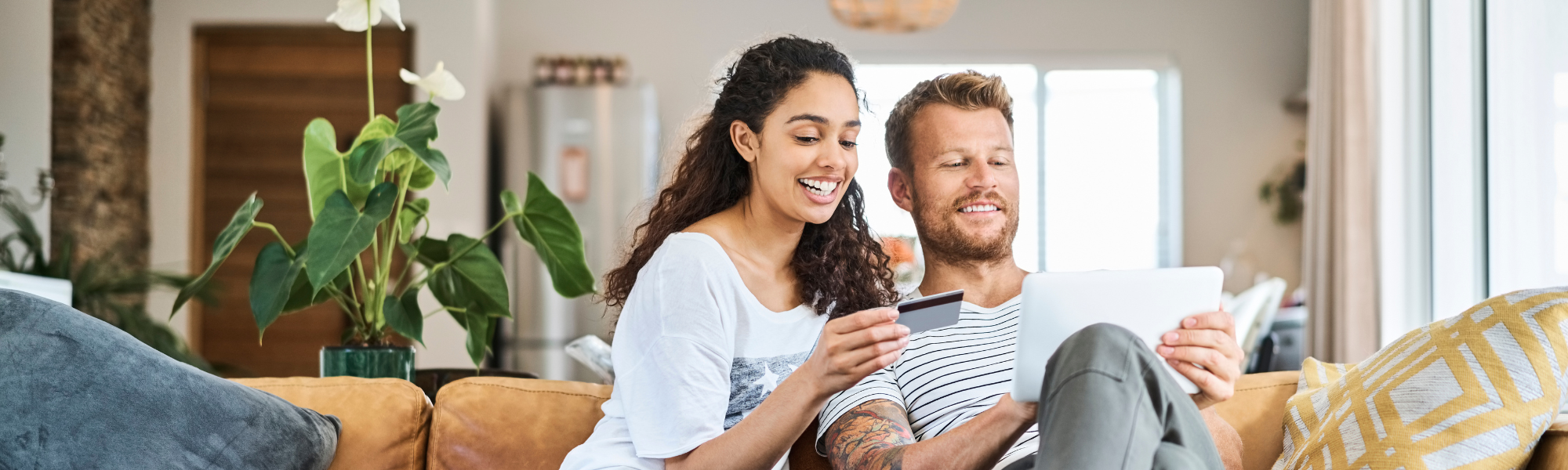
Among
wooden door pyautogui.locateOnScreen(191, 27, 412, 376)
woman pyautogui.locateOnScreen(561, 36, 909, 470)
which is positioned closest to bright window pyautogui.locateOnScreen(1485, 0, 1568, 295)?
woman pyautogui.locateOnScreen(561, 36, 909, 470)

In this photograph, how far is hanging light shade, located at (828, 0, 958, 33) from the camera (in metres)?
3.81

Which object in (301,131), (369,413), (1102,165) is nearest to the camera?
(369,413)

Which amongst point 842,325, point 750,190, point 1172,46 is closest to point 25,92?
point 750,190

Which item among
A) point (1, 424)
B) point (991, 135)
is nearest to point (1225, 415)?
point (991, 135)

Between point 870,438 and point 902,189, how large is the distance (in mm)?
496

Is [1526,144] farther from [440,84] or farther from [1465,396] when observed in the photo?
[440,84]

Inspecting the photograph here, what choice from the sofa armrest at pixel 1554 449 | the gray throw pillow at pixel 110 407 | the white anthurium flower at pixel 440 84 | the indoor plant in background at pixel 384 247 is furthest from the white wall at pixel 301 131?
the sofa armrest at pixel 1554 449

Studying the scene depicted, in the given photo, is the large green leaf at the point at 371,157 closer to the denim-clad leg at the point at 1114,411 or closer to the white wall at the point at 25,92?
the denim-clad leg at the point at 1114,411

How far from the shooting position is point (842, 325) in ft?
4.25

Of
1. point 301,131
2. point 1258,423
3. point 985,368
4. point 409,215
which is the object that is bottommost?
point 1258,423

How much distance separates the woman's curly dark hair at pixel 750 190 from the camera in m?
1.59

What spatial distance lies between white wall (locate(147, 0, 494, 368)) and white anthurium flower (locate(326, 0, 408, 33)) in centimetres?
333

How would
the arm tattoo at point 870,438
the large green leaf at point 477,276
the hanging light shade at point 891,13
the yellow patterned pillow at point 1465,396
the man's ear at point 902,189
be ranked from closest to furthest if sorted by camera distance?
the yellow patterned pillow at point 1465,396 → the arm tattoo at point 870,438 → the man's ear at point 902,189 → the large green leaf at point 477,276 → the hanging light shade at point 891,13

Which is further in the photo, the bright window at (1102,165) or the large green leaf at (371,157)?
the bright window at (1102,165)
